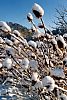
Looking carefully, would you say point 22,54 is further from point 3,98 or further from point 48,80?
point 3,98

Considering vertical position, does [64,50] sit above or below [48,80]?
above

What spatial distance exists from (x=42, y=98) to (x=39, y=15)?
31.9 inches

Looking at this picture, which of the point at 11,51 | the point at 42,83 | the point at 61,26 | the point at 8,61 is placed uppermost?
the point at 61,26

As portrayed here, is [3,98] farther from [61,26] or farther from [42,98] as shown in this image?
[61,26]

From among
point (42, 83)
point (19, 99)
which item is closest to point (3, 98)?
point (19, 99)

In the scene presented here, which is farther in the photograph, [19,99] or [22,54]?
[19,99]

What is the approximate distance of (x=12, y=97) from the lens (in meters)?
5.33

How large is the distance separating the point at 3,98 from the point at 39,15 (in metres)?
4.05

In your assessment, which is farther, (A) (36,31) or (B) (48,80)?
(A) (36,31)

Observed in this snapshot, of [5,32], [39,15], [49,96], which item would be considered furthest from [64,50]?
[49,96]

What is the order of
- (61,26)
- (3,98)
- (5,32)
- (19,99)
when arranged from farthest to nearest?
(61,26) < (3,98) < (19,99) < (5,32)

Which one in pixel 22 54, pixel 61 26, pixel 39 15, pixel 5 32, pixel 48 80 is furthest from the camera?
pixel 61 26

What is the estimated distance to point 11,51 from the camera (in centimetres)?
163

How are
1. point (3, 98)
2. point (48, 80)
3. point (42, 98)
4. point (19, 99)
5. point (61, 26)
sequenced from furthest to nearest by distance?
point (61, 26) < point (3, 98) < point (19, 99) < point (42, 98) < point (48, 80)
